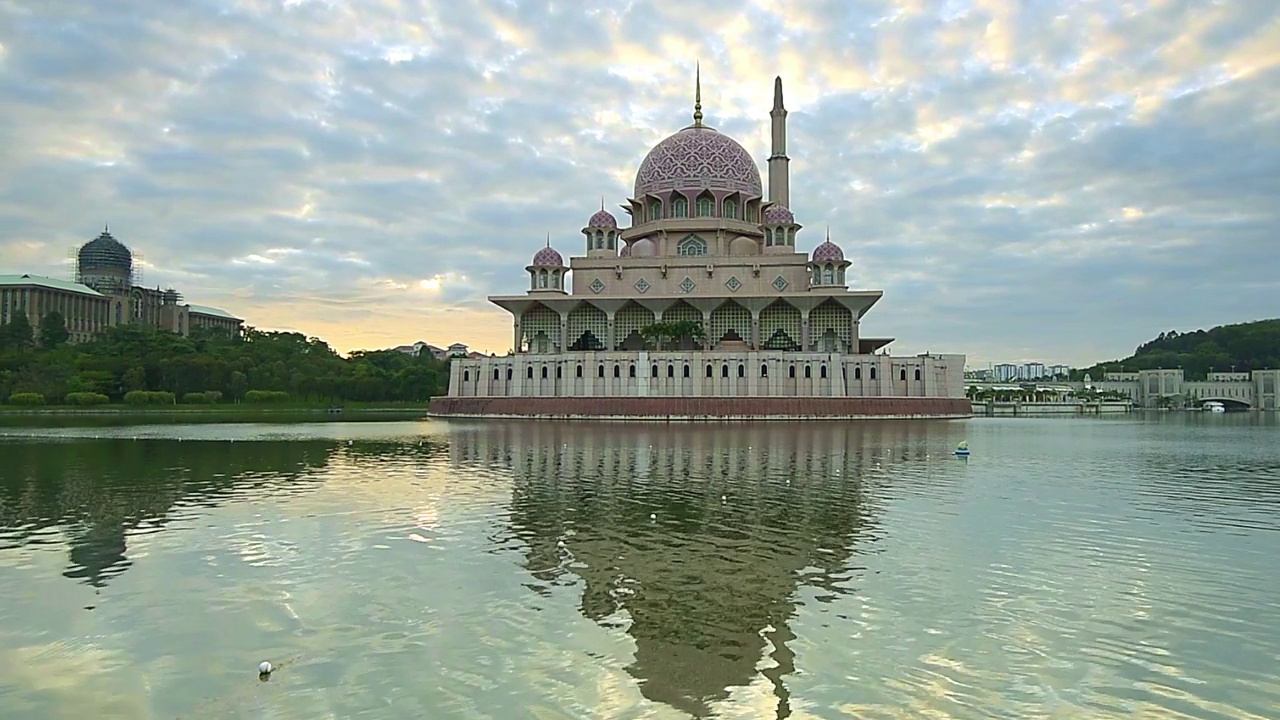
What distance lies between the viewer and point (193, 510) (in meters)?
14.5

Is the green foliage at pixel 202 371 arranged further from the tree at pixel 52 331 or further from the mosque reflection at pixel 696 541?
the mosque reflection at pixel 696 541

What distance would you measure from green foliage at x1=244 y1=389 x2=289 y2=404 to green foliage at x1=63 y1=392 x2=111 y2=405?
9.17 meters

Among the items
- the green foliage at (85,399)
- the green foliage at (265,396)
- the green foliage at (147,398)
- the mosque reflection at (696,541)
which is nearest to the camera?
the mosque reflection at (696,541)

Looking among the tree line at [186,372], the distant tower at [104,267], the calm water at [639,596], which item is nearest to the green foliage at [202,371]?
the tree line at [186,372]

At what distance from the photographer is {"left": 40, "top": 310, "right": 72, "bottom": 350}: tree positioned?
269 feet

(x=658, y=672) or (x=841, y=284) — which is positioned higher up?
(x=841, y=284)

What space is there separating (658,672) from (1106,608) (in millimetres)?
4650

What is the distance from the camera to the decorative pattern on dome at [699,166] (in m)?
60.1

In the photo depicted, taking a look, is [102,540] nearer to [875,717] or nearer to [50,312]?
[875,717]

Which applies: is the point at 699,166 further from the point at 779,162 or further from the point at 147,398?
the point at 147,398

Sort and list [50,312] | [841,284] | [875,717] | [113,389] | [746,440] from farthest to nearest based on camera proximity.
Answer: [50,312] → [113,389] → [841,284] → [746,440] → [875,717]

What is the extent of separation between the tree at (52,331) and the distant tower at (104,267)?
1747cm

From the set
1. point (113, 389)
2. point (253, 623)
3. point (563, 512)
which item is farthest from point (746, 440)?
point (113, 389)

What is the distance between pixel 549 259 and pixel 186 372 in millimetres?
30069
